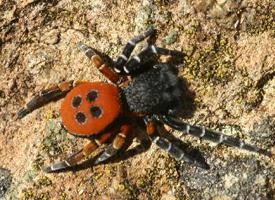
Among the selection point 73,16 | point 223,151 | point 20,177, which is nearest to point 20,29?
point 73,16

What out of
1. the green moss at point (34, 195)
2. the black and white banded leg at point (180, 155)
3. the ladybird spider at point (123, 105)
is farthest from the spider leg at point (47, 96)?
the black and white banded leg at point (180, 155)

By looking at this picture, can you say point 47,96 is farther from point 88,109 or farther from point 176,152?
point 176,152

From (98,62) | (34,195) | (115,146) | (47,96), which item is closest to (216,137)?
(115,146)

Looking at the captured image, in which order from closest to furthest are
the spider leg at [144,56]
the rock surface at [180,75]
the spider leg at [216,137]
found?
the spider leg at [216,137] → the rock surface at [180,75] → the spider leg at [144,56]

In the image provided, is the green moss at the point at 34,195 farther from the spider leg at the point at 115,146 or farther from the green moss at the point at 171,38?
the green moss at the point at 171,38

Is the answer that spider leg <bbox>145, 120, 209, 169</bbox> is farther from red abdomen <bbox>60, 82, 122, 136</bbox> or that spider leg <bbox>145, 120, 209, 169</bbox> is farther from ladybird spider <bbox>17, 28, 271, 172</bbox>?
red abdomen <bbox>60, 82, 122, 136</bbox>

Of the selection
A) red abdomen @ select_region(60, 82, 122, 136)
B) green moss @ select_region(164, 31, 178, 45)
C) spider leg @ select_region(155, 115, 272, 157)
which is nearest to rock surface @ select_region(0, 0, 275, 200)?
green moss @ select_region(164, 31, 178, 45)
